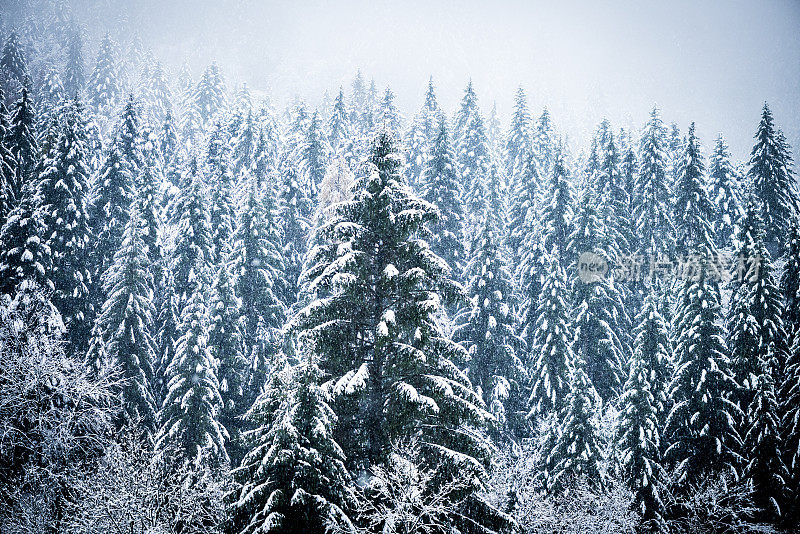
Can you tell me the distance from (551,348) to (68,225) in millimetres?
26943

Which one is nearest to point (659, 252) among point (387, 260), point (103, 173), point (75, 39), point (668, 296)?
point (668, 296)

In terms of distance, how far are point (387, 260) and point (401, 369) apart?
119 inches

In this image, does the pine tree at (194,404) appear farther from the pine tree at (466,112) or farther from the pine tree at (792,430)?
the pine tree at (466,112)

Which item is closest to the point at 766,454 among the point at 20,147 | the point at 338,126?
the point at 338,126

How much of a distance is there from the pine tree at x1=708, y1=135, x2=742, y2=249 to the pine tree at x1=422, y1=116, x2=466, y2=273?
70.6 feet

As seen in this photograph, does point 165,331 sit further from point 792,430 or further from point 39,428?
point 792,430

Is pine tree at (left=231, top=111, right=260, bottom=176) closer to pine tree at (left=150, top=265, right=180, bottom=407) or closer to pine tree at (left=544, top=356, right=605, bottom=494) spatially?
pine tree at (left=150, top=265, right=180, bottom=407)

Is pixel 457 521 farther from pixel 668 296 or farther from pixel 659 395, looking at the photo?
pixel 668 296

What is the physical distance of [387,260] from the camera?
1523 cm

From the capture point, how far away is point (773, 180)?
39.8 m

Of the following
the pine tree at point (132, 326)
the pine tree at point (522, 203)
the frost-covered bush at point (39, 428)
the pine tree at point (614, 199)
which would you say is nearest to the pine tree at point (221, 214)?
the pine tree at point (132, 326)

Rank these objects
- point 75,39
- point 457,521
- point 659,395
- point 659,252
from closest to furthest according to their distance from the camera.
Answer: point 457,521
point 659,395
point 659,252
point 75,39

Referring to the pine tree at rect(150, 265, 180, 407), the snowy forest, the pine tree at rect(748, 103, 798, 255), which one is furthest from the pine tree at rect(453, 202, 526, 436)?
the pine tree at rect(748, 103, 798, 255)

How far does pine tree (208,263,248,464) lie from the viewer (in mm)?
29047
